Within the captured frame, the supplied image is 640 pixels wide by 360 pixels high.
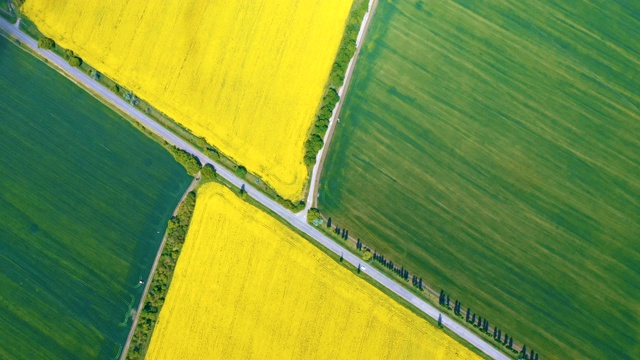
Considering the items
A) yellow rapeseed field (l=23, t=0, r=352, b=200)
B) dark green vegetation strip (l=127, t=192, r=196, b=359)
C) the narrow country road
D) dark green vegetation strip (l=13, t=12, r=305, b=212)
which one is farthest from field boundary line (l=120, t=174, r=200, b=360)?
yellow rapeseed field (l=23, t=0, r=352, b=200)

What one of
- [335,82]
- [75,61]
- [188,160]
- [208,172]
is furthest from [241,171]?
[75,61]

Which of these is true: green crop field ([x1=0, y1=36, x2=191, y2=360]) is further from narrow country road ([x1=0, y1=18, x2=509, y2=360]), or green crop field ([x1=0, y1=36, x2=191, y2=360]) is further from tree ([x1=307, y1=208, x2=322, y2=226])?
tree ([x1=307, y1=208, x2=322, y2=226])

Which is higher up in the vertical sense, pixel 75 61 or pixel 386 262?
pixel 75 61

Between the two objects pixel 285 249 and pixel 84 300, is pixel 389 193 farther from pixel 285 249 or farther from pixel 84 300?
pixel 84 300

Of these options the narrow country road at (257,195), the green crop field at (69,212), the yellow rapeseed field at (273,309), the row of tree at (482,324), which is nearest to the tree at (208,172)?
the narrow country road at (257,195)

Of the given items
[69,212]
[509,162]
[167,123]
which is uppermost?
[509,162]

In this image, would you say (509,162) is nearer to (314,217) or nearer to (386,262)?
(386,262)

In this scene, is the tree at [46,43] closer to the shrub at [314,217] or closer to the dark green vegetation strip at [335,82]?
the dark green vegetation strip at [335,82]
